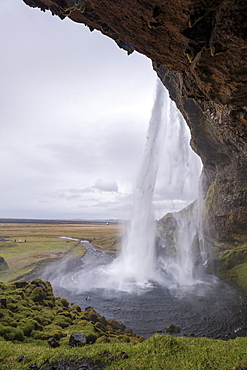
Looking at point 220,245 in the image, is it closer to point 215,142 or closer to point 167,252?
point 167,252

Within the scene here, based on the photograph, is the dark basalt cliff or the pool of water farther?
the pool of water

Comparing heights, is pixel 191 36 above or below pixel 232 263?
above

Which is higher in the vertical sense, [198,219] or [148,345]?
[198,219]

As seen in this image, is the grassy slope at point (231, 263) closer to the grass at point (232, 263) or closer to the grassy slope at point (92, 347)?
the grass at point (232, 263)

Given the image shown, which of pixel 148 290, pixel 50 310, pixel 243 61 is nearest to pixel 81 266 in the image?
pixel 148 290

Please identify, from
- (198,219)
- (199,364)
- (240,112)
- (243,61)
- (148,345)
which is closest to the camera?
(199,364)

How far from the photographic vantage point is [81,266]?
42.4 metres

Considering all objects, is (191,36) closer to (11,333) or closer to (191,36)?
(191,36)

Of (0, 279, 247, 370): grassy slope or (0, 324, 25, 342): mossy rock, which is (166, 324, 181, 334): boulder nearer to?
(0, 279, 247, 370): grassy slope

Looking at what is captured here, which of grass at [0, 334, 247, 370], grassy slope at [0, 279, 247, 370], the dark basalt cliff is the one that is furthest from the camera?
grassy slope at [0, 279, 247, 370]

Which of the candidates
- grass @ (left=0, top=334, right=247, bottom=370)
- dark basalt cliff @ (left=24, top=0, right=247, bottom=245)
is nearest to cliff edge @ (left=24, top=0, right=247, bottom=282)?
dark basalt cliff @ (left=24, top=0, right=247, bottom=245)

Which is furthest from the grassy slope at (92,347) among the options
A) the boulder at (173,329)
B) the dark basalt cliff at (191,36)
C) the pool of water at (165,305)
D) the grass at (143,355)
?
the dark basalt cliff at (191,36)

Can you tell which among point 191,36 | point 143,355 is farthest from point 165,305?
point 191,36

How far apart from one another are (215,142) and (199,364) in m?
28.9
